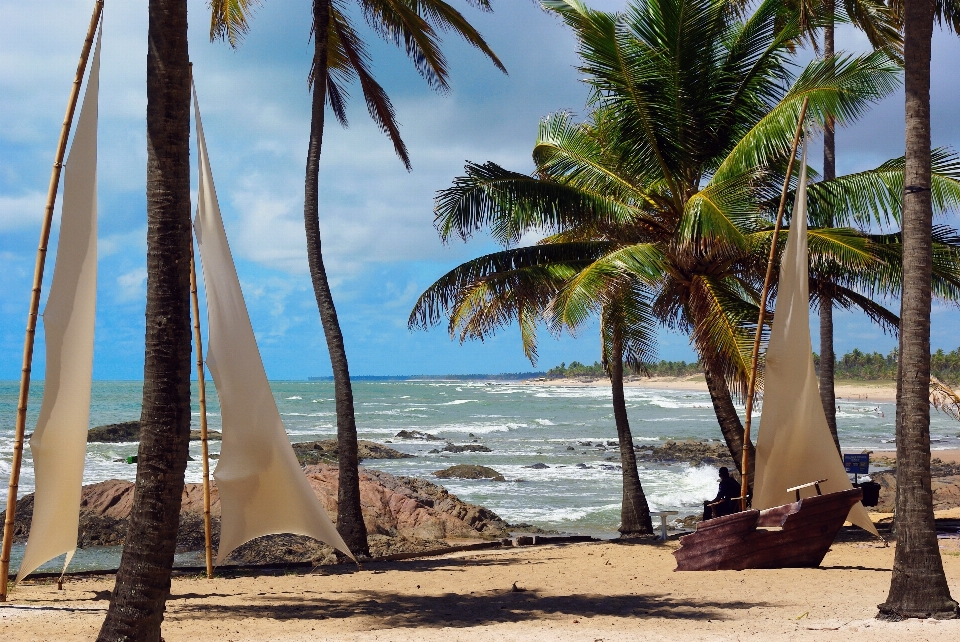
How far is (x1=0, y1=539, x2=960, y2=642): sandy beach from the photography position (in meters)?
7.00

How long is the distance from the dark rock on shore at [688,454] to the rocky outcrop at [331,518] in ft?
48.0

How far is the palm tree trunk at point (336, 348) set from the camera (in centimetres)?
1173

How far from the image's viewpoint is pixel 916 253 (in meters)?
7.21

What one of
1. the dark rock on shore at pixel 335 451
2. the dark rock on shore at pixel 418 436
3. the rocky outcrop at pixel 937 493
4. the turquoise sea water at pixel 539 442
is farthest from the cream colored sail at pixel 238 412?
the dark rock on shore at pixel 418 436

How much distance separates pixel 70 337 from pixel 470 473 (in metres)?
19.5

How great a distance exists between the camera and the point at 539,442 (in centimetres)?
4038

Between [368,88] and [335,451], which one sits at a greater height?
[368,88]

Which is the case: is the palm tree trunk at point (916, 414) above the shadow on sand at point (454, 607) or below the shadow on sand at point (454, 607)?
above

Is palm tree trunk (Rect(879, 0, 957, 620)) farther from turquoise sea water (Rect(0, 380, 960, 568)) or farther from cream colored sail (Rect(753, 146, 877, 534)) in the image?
turquoise sea water (Rect(0, 380, 960, 568))

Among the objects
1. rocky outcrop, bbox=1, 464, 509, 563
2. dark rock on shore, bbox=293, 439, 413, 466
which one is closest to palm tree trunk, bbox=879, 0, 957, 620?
rocky outcrop, bbox=1, 464, 509, 563

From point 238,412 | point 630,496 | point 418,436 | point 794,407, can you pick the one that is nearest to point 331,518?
point 630,496

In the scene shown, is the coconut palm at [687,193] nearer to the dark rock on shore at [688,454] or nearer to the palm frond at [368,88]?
the palm frond at [368,88]

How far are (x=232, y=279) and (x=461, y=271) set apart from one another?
585 cm

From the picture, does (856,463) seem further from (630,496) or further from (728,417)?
(728,417)
